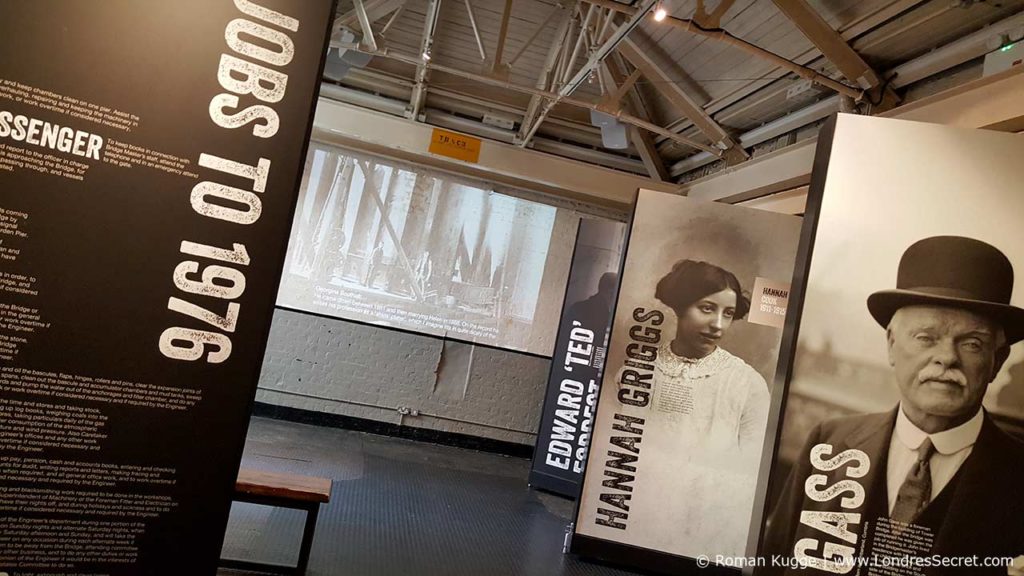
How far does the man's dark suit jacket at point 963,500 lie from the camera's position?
2.20m

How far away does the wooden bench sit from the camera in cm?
295

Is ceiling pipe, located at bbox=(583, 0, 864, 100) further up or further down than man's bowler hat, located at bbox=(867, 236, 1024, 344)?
further up

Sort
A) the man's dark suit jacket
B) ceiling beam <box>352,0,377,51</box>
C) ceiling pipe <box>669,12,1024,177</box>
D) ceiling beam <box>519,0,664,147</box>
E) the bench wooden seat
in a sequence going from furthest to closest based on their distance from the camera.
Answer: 1. ceiling beam <box>352,0,377,51</box>
2. ceiling beam <box>519,0,664,147</box>
3. ceiling pipe <box>669,12,1024,177</box>
4. the bench wooden seat
5. the man's dark suit jacket

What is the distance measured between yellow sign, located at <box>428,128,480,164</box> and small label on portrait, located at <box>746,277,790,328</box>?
375 cm

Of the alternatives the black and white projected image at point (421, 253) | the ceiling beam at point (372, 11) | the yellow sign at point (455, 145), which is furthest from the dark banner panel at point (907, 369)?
the black and white projected image at point (421, 253)

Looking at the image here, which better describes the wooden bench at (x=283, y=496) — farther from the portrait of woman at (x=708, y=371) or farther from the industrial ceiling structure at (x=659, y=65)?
the industrial ceiling structure at (x=659, y=65)

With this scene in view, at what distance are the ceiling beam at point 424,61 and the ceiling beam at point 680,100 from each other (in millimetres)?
1540

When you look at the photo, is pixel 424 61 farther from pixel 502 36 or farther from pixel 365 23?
pixel 502 36

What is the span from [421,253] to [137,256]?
5.46 m

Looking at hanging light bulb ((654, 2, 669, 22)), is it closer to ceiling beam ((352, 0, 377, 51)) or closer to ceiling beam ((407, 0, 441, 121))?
ceiling beam ((407, 0, 441, 121))

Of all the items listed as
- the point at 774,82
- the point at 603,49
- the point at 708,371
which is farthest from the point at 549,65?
the point at 708,371

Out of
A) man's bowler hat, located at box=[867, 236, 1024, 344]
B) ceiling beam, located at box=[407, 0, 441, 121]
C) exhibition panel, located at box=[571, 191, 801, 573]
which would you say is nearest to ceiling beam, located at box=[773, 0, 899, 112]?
exhibition panel, located at box=[571, 191, 801, 573]

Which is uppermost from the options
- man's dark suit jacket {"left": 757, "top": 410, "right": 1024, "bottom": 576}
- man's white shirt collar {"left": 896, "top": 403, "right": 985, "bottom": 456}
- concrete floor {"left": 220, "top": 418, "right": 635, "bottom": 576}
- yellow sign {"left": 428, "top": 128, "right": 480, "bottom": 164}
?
yellow sign {"left": 428, "top": 128, "right": 480, "bottom": 164}

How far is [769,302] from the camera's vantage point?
4.10 metres
